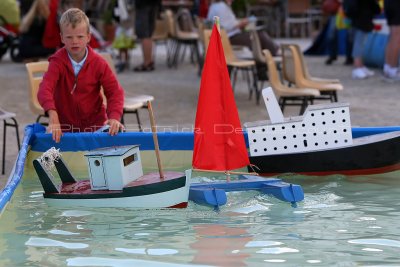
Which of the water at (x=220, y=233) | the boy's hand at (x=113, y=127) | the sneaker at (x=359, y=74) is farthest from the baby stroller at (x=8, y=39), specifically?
the water at (x=220, y=233)

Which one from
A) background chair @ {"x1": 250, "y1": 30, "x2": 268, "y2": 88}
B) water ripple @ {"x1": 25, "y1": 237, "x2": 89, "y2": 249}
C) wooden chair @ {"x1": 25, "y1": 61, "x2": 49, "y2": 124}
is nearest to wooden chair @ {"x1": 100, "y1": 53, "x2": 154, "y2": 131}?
wooden chair @ {"x1": 25, "y1": 61, "x2": 49, "y2": 124}

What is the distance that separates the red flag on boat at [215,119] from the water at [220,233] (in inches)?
10.8

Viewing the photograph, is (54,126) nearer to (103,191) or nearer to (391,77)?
(103,191)

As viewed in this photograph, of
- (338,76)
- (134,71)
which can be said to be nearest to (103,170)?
(338,76)

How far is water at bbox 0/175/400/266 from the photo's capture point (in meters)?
5.01

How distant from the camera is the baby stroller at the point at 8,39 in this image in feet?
58.7

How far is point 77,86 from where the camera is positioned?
7.06m

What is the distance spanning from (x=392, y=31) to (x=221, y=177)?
7404 mm

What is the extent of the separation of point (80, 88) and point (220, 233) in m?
2.06

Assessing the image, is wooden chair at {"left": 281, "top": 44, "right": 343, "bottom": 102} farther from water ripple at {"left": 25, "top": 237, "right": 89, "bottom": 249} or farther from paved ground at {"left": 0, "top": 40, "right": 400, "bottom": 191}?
water ripple at {"left": 25, "top": 237, "right": 89, "bottom": 249}

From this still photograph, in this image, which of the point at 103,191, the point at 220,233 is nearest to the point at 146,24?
the point at 103,191

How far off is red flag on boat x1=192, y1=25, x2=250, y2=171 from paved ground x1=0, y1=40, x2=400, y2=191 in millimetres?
1834

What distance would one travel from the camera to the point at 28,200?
21.1 feet

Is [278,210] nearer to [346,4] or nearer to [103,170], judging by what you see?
[103,170]
